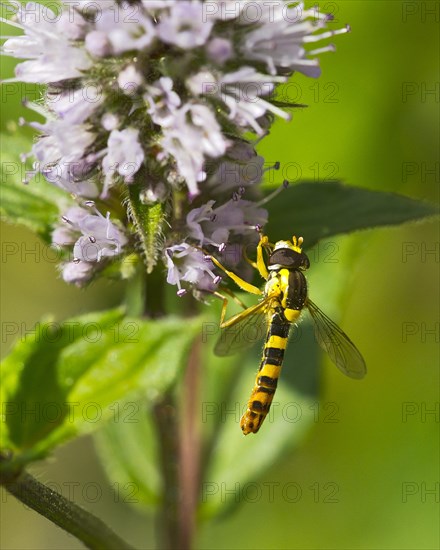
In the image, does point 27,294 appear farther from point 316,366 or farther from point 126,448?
point 316,366

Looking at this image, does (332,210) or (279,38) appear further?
(332,210)

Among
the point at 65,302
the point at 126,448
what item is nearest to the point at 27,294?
the point at 65,302

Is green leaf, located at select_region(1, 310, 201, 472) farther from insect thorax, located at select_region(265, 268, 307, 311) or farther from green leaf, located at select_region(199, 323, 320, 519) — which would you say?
green leaf, located at select_region(199, 323, 320, 519)

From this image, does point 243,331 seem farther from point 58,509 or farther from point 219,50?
point 219,50

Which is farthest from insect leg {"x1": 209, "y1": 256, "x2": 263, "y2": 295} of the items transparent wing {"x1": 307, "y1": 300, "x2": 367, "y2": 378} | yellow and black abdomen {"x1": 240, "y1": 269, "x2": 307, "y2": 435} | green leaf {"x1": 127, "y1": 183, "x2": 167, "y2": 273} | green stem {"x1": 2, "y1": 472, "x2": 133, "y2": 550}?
green stem {"x1": 2, "y1": 472, "x2": 133, "y2": 550}

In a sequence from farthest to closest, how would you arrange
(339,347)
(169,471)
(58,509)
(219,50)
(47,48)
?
1. (169,471)
2. (339,347)
3. (58,509)
4. (47,48)
5. (219,50)

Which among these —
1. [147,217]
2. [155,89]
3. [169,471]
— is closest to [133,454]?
[169,471]
